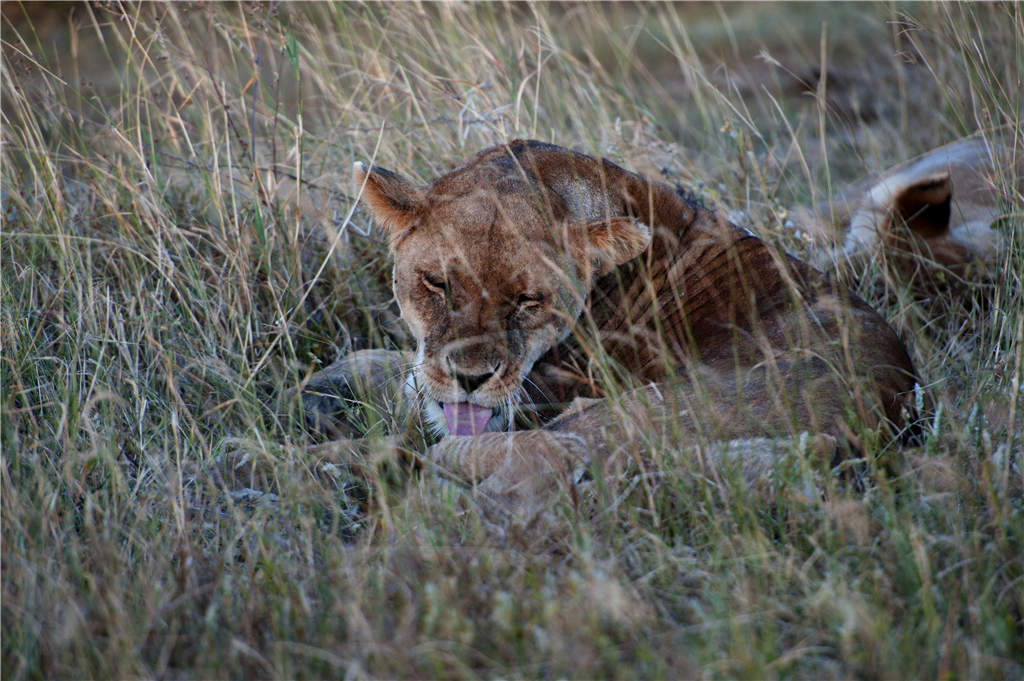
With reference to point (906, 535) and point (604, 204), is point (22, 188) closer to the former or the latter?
point (604, 204)

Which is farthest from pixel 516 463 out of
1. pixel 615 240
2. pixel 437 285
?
pixel 615 240

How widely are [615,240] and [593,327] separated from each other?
456 millimetres

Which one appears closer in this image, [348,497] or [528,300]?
[348,497]

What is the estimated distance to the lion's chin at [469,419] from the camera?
9.48 feet

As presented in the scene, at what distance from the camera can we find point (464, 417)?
114 inches

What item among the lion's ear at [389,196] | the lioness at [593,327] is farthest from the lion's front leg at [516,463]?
the lion's ear at [389,196]

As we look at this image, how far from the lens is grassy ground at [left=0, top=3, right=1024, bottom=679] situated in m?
1.74

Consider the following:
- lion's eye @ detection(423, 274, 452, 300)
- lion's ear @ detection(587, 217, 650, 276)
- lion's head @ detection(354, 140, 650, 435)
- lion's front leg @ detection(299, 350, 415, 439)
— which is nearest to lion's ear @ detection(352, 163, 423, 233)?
lion's head @ detection(354, 140, 650, 435)

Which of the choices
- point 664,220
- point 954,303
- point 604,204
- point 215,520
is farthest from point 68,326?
point 954,303

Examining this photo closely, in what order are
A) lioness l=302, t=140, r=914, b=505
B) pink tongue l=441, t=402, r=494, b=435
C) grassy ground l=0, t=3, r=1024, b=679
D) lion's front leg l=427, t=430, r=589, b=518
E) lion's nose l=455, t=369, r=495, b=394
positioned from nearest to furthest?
grassy ground l=0, t=3, r=1024, b=679 → lion's front leg l=427, t=430, r=589, b=518 → lioness l=302, t=140, r=914, b=505 → lion's nose l=455, t=369, r=495, b=394 → pink tongue l=441, t=402, r=494, b=435

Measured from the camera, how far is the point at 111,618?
72.0 inches

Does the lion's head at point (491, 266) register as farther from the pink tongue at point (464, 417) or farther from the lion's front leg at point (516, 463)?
the lion's front leg at point (516, 463)

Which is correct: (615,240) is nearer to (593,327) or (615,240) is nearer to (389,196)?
(593,327)

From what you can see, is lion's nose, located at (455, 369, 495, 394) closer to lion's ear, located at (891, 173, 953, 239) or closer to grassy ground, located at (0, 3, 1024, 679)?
grassy ground, located at (0, 3, 1024, 679)
